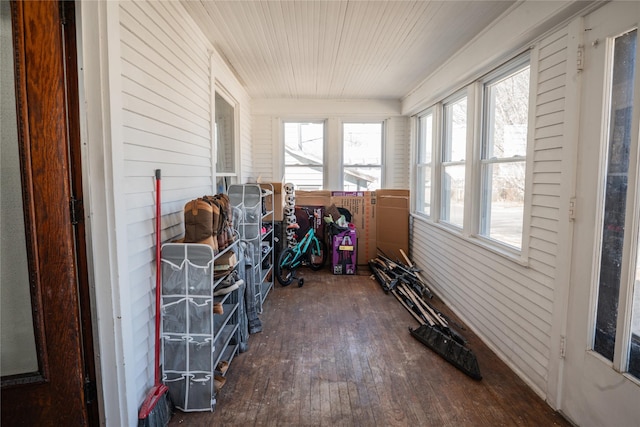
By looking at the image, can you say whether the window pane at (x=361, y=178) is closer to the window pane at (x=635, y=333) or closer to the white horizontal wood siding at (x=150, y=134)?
the white horizontal wood siding at (x=150, y=134)

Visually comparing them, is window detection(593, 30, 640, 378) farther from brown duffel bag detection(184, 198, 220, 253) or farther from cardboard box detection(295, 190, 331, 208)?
cardboard box detection(295, 190, 331, 208)

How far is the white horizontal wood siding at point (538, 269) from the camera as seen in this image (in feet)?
7.06

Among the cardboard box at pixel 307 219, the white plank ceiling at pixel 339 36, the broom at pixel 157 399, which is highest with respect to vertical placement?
the white plank ceiling at pixel 339 36

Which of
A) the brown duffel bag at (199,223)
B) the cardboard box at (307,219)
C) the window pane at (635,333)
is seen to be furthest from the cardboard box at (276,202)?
the window pane at (635,333)

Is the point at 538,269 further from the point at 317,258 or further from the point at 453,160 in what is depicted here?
the point at 317,258

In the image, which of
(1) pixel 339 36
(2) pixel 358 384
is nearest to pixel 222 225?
(2) pixel 358 384

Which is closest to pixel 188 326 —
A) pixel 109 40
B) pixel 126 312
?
pixel 126 312

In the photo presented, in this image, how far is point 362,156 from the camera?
598 centimetres

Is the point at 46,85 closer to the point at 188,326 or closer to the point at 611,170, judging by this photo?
the point at 188,326

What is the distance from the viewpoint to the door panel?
1664 millimetres

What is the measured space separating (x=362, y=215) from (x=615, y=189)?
13.3 feet

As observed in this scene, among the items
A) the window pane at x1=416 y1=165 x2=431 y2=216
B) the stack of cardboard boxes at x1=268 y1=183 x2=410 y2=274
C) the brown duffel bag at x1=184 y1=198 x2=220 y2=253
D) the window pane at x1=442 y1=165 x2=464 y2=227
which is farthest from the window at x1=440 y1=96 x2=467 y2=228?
the brown duffel bag at x1=184 y1=198 x2=220 y2=253

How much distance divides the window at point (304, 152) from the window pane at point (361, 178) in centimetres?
47

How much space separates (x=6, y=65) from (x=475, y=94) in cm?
353
